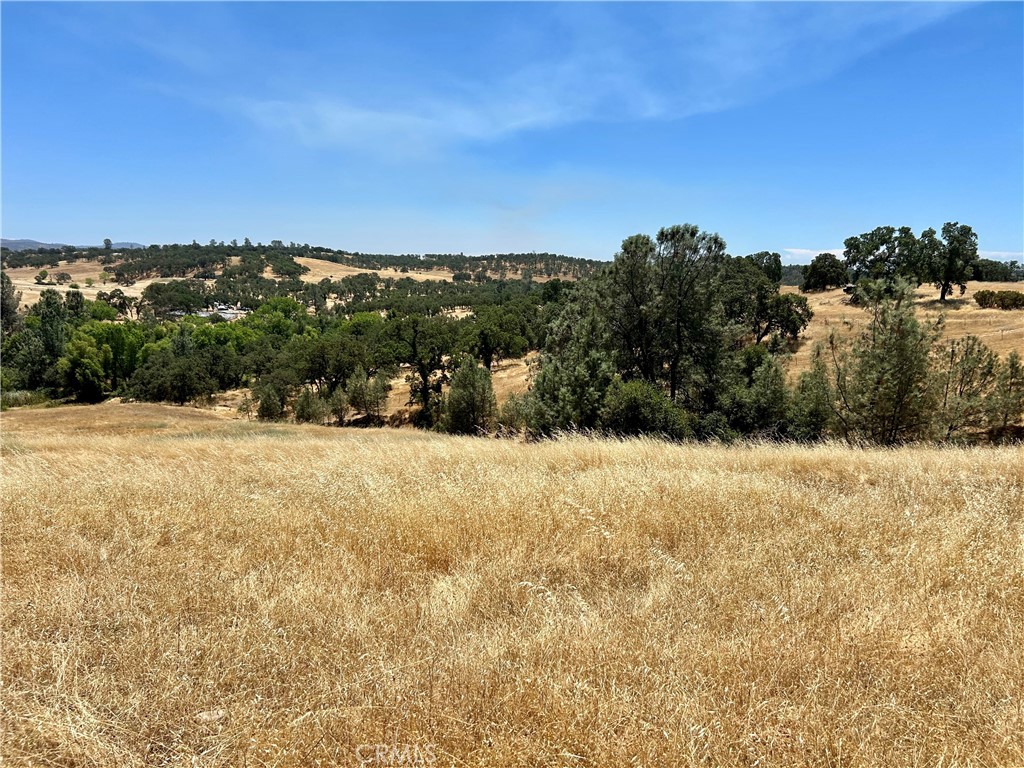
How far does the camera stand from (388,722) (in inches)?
91.7

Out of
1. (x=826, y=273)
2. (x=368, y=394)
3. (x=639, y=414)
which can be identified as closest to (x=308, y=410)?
(x=368, y=394)

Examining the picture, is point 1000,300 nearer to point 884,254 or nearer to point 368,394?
point 884,254

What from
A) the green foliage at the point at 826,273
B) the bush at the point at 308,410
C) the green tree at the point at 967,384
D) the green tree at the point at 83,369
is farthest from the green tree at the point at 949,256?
the green tree at the point at 83,369

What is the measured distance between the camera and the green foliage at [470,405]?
116 feet

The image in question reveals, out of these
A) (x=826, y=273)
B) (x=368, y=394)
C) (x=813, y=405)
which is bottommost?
(x=368, y=394)

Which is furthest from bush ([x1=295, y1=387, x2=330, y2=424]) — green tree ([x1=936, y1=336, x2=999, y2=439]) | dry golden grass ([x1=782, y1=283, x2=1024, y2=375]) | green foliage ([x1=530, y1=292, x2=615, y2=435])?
green tree ([x1=936, y1=336, x2=999, y2=439])

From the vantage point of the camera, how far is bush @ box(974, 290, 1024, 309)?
4634 centimetres

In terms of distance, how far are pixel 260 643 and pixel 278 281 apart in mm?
203099

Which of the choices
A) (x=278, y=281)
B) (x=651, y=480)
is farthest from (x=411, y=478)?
(x=278, y=281)

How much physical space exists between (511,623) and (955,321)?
2329 inches

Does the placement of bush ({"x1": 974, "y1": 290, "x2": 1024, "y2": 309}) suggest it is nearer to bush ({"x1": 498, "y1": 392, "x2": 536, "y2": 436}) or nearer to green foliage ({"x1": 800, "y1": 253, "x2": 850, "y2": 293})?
green foliage ({"x1": 800, "y1": 253, "x2": 850, "y2": 293})

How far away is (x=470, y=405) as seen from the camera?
35.3 meters

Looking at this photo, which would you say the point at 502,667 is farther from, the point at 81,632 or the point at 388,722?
the point at 81,632

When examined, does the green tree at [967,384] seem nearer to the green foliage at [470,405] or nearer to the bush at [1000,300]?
the green foliage at [470,405]
